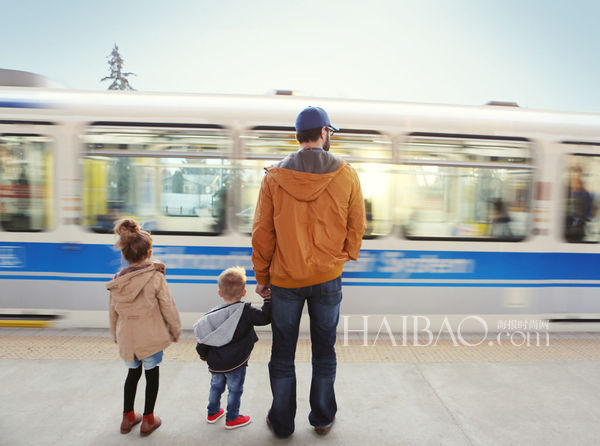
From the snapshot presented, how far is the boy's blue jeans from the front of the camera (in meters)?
2.71

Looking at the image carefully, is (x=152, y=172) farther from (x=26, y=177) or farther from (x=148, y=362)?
(x=148, y=362)

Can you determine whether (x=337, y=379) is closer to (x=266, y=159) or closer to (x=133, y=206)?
(x=266, y=159)

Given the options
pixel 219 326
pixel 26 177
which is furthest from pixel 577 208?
pixel 26 177

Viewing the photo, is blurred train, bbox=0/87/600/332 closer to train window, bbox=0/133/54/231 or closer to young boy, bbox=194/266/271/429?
train window, bbox=0/133/54/231

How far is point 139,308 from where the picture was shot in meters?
2.56

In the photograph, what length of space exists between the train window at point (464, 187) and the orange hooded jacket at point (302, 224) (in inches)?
→ 87.2

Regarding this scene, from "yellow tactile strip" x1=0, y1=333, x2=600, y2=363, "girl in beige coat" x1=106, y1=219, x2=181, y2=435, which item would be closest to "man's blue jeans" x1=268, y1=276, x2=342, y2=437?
"girl in beige coat" x1=106, y1=219, x2=181, y2=435

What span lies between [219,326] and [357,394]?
136 centimetres

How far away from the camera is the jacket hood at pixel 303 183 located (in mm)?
2359

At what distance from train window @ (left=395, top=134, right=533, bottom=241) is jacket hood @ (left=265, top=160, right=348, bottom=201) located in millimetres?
2335

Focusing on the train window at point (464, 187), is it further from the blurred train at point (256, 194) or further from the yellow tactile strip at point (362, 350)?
the yellow tactile strip at point (362, 350)

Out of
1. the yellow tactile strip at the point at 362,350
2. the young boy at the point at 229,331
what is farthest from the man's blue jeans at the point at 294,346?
the yellow tactile strip at the point at 362,350

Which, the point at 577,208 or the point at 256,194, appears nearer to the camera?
the point at 256,194

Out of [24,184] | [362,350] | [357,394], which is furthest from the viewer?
[24,184]
